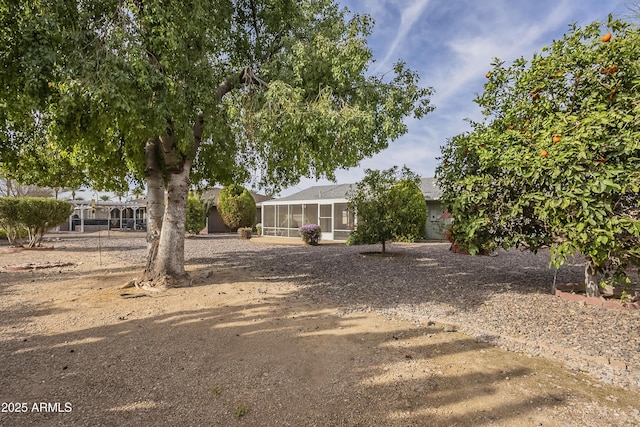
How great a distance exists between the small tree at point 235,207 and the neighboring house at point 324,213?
5.38 feet

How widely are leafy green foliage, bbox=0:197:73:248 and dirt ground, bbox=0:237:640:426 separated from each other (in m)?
Result: 10.6

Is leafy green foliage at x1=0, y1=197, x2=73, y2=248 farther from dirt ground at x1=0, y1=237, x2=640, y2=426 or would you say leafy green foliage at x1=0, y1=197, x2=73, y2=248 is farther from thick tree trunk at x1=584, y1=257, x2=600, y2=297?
thick tree trunk at x1=584, y1=257, x2=600, y2=297

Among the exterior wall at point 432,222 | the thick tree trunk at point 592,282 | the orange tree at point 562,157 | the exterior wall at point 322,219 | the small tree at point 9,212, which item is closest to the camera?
the orange tree at point 562,157

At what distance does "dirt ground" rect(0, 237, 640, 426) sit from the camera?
267cm

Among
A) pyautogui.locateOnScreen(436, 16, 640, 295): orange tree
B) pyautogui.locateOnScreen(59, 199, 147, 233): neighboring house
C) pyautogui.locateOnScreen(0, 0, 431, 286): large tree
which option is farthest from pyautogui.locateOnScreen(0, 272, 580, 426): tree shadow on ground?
pyautogui.locateOnScreen(59, 199, 147, 233): neighboring house

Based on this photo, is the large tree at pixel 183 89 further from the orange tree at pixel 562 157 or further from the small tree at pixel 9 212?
the small tree at pixel 9 212

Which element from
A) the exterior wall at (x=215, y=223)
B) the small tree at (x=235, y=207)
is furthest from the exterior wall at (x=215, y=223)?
the small tree at (x=235, y=207)

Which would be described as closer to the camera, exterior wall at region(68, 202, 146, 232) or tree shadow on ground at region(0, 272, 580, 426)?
tree shadow on ground at region(0, 272, 580, 426)

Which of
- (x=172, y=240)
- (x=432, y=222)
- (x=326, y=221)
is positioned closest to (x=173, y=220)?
(x=172, y=240)

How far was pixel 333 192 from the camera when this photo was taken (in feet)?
76.3

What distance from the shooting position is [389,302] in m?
5.95

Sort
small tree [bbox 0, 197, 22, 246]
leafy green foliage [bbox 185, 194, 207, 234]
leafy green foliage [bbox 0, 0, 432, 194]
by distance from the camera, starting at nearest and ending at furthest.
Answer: leafy green foliage [bbox 0, 0, 432, 194] < small tree [bbox 0, 197, 22, 246] < leafy green foliage [bbox 185, 194, 207, 234]

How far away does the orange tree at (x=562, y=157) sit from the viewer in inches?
173

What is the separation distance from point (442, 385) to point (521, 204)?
335 centimetres
